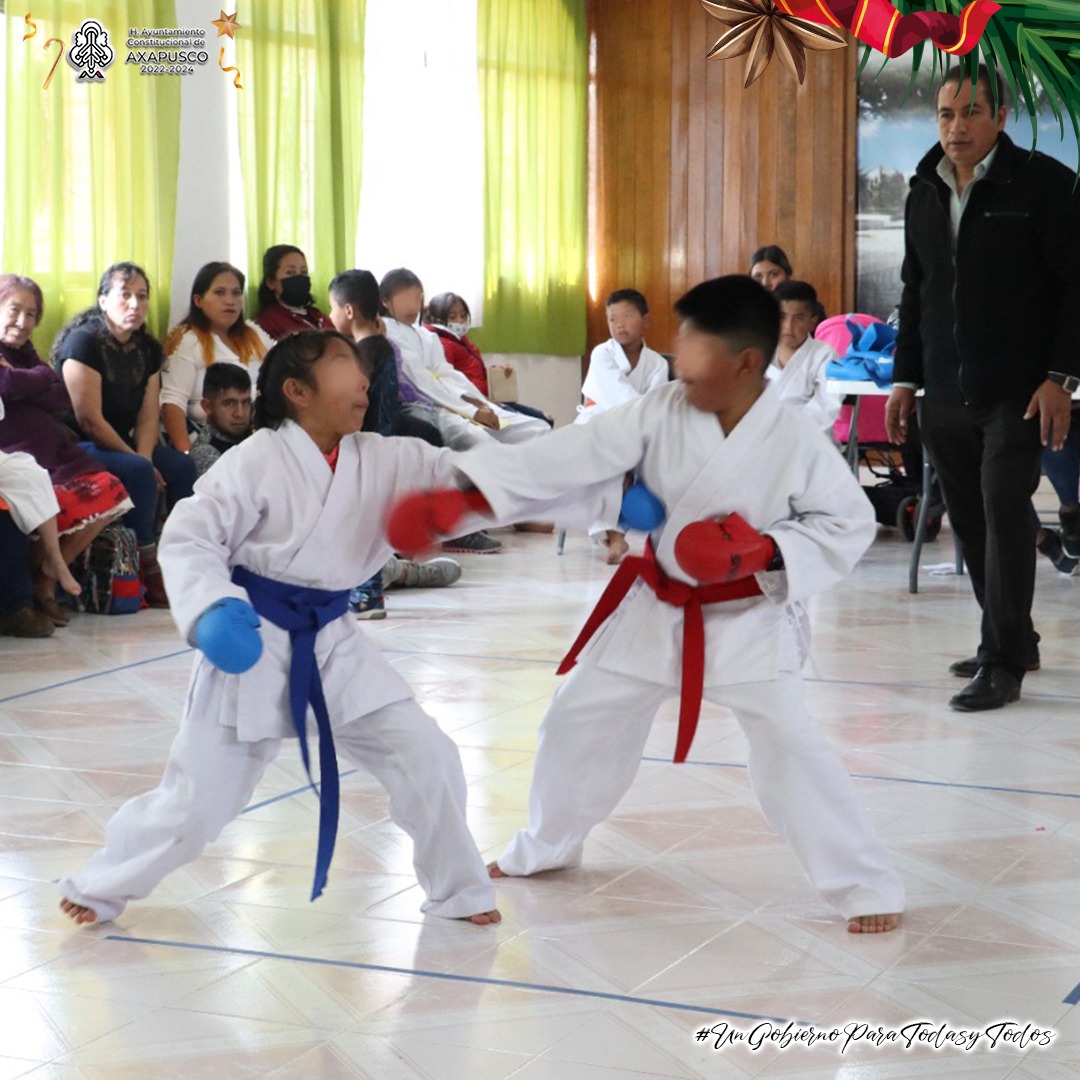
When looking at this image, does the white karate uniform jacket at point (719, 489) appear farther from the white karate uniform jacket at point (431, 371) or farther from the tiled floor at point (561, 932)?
the white karate uniform jacket at point (431, 371)

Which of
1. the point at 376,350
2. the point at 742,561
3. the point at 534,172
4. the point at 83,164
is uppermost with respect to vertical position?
the point at 534,172

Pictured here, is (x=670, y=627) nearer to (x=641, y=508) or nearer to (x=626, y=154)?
(x=641, y=508)

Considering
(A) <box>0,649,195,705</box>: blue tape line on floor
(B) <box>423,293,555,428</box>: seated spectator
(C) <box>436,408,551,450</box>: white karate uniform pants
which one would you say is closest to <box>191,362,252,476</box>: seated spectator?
(C) <box>436,408,551,450</box>: white karate uniform pants

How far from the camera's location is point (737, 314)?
242cm

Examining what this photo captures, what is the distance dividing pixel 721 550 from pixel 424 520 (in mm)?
438

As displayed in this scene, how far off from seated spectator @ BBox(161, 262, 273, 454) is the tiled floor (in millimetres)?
2455

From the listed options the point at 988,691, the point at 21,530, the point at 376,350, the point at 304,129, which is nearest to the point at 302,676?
the point at 988,691

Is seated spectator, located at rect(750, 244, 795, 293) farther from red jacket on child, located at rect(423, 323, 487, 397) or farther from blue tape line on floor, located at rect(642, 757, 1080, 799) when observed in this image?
blue tape line on floor, located at rect(642, 757, 1080, 799)

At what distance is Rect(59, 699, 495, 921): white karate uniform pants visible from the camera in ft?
7.69

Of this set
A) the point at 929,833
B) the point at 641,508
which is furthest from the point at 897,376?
the point at 641,508

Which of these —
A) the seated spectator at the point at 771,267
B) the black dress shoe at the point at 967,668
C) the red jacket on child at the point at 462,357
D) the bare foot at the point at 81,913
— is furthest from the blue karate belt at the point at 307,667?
the red jacket on child at the point at 462,357

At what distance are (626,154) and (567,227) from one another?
66 cm

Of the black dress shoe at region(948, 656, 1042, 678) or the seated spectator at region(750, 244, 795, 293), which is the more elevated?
the seated spectator at region(750, 244, 795, 293)

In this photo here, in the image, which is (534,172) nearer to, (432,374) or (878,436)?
(878,436)
